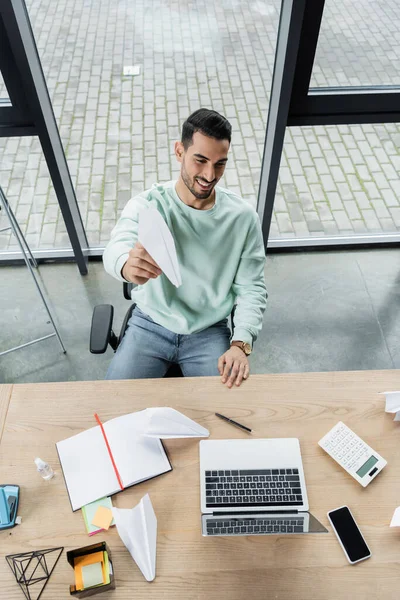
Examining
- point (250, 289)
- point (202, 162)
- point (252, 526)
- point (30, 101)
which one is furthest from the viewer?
point (30, 101)

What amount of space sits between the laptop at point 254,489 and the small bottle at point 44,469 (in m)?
0.46

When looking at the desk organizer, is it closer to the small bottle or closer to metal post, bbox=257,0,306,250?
the small bottle

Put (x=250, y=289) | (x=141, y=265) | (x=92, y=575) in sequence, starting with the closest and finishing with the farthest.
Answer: (x=92, y=575) < (x=141, y=265) < (x=250, y=289)

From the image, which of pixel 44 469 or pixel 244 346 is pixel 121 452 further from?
pixel 244 346

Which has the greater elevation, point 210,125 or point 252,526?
point 210,125

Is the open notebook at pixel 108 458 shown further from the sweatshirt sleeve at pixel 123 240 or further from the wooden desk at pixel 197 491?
the sweatshirt sleeve at pixel 123 240

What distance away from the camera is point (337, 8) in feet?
6.82

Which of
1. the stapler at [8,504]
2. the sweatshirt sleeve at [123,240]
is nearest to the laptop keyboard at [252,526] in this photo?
the stapler at [8,504]

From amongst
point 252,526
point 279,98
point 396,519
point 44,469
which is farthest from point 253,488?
point 279,98

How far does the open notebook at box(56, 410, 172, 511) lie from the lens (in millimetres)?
1352

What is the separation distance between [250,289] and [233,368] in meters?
0.41

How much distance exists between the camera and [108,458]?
141 centimetres

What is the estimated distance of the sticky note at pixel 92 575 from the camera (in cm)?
117

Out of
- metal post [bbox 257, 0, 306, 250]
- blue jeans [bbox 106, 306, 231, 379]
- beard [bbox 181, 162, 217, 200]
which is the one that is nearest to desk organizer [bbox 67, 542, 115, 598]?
blue jeans [bbox 106, 306, 231, 379]
